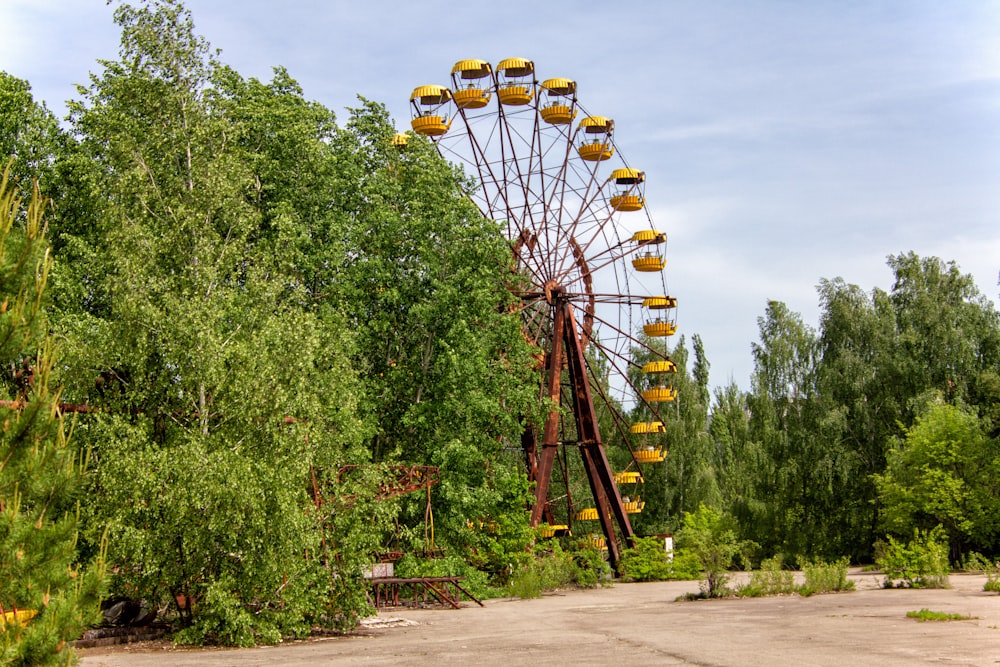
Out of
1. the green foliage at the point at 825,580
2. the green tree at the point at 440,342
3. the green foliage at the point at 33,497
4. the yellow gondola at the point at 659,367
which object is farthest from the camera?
the yellow gondola at the point at 659,367

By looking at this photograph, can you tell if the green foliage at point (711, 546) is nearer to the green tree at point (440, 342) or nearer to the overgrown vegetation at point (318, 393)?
the overgrown vegetation at point (318, 393)

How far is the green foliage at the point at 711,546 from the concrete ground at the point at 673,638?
3.46 feet

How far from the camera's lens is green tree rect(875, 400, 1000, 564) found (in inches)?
1278

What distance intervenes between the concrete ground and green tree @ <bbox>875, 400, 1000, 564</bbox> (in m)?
12.1

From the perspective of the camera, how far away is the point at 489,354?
28.8 metres

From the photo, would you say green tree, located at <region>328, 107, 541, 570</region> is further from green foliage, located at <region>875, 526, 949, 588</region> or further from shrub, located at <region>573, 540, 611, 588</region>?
green foliage, located at <region>875, 526, 949, 588</region>

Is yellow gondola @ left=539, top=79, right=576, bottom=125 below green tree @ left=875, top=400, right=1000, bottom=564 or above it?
above

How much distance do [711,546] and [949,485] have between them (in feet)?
29.4

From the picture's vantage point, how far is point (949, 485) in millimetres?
32438

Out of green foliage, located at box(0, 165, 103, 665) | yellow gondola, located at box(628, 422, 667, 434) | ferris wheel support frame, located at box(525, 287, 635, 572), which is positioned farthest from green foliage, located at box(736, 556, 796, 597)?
yellow gondola, located at box(628, 422, 667, 434)

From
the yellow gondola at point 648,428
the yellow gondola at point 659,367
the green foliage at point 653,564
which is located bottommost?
the green foliage at point 653,564

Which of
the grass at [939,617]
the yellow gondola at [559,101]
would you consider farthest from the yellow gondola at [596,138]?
the grass at [939,617]

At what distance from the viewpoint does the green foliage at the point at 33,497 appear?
7.41 metres

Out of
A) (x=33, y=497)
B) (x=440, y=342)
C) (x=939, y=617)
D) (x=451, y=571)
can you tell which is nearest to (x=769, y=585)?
(x=451, y=571)
